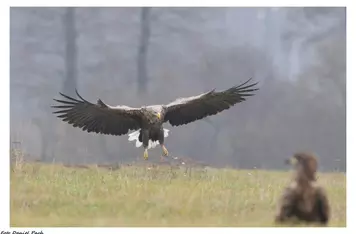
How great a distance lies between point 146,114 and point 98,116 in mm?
434

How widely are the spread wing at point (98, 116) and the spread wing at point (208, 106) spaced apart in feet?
1.10

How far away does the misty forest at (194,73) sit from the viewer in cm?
551

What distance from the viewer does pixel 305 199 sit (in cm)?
468

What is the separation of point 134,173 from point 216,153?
0.77 metres

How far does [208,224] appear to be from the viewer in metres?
5.13

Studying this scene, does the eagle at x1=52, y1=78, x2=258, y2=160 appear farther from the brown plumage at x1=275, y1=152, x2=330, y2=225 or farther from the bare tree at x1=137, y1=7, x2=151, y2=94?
the brown plumage at x1=275, y1=152, x2=330, y2=225

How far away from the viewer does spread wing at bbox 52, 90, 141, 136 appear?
5422 mm

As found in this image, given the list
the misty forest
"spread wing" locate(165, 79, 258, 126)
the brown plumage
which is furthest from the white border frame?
"spread wing" locate(165, 79, 258, 126)

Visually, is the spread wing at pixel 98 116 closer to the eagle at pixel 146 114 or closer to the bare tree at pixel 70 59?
the eagle at pixel 146 114

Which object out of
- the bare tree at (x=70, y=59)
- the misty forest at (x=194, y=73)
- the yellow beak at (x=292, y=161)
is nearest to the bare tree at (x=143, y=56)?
the misty forest at (x=194, y=73)
